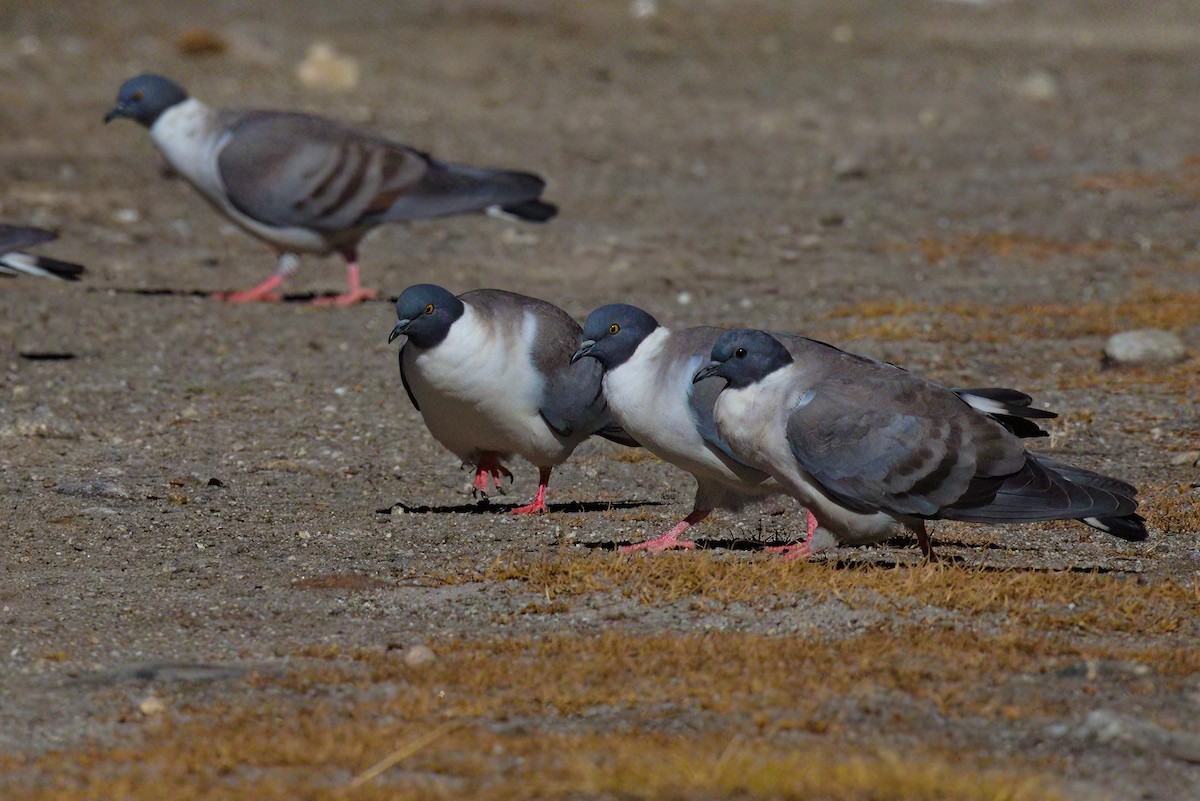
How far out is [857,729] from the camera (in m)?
4.63

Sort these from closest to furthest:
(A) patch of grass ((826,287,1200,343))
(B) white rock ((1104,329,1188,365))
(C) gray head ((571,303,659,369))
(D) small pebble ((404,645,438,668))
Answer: (D) small pebble ((404,645,438,668))
(C) gray head ((571,303,659,369))
(B) white rock ((1104,329,1188,365))
(A) patch of grass ((826,287,1200,343))

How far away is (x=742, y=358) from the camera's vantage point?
20.2ft

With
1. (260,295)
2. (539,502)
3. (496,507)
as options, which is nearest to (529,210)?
(260,295)

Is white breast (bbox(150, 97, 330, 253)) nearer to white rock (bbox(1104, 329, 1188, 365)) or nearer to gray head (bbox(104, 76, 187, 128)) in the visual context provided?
gray head (bbox(104, 76, 187, 128))

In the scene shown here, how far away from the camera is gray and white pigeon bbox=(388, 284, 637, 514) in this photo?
7.08 meters

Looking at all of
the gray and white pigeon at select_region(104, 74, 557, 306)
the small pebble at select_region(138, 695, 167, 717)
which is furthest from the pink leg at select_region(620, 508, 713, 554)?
the gray and white pigeon at select_region(104, 74, 557, 306)

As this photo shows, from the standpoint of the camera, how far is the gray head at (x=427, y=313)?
700 centimetres

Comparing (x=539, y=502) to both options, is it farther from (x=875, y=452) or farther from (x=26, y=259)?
(x=26, y=259)

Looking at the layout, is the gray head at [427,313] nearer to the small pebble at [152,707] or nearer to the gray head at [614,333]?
the gray head at [614,333]

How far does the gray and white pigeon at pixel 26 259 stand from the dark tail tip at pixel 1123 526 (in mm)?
6525

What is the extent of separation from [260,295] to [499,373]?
544 cm

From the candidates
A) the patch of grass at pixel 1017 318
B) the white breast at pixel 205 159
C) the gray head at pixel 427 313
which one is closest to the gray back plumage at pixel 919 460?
the gray head at pixel 427 313

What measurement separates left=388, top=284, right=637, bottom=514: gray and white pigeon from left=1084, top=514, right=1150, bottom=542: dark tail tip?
205 cm

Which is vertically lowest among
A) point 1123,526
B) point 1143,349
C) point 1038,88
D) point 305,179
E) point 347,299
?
point 347,299
